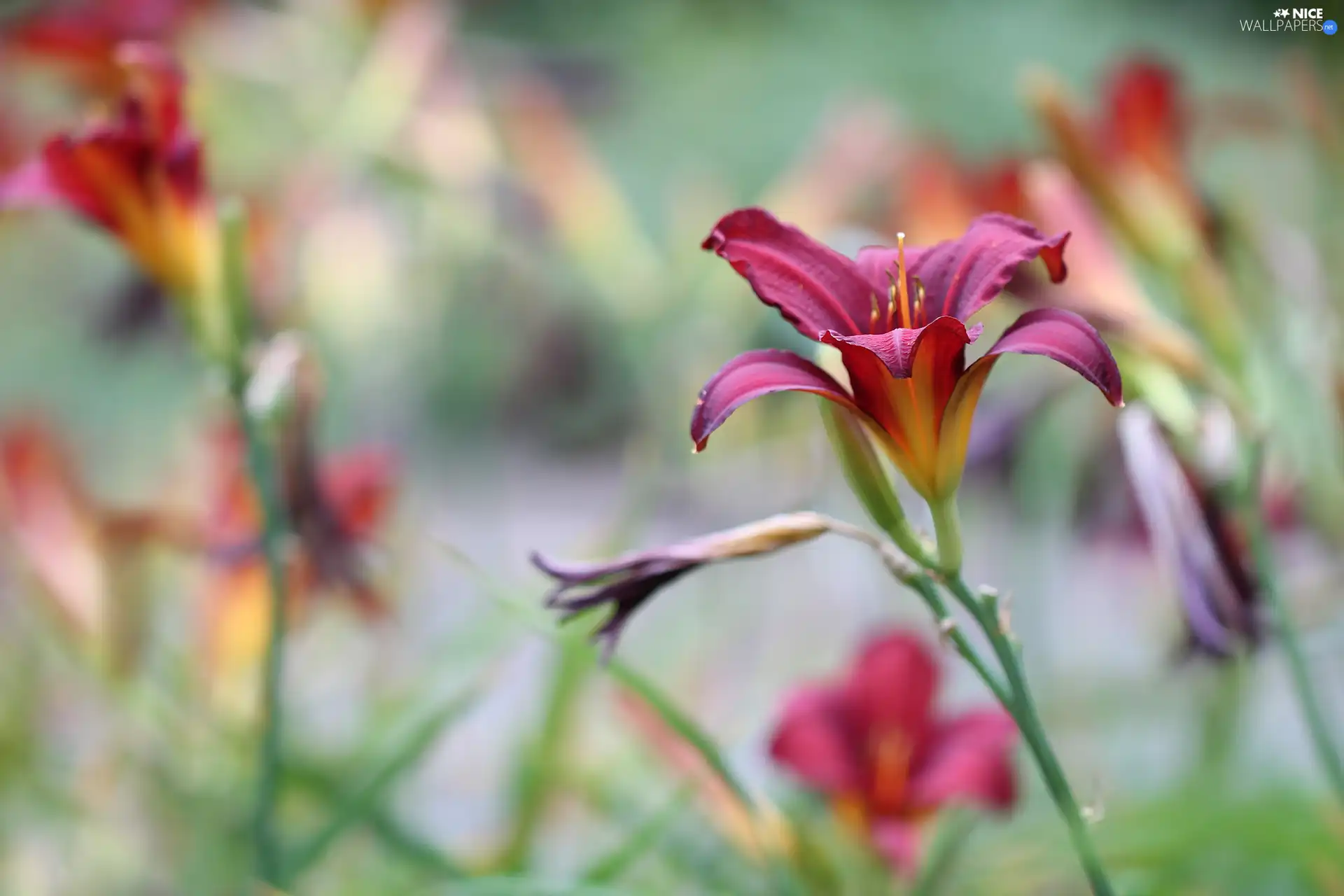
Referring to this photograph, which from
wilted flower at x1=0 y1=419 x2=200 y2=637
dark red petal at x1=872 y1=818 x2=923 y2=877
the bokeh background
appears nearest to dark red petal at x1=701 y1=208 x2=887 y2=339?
the bokeh background

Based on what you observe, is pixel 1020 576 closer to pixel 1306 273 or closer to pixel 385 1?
pixel 1306 273

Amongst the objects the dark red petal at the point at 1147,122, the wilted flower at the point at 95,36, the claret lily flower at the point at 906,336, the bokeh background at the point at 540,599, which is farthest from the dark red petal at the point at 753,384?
the wilted flower at the point at 95,36

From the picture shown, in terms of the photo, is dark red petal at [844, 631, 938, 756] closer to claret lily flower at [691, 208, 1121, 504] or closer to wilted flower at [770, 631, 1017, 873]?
wilted flower at [770, 631, 1017, 873]

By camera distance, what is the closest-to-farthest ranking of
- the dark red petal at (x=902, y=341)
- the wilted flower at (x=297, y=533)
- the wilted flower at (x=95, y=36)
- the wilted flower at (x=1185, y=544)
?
1. the dark red petal at (x=902, y=341)
2. the wilted flower at (x=1185, y=544)
3. the wilted flower at (x=297, y=533)
4. the wilted flower at (x=95, y=36)

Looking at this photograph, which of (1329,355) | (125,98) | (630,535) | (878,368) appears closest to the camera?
(878,368)

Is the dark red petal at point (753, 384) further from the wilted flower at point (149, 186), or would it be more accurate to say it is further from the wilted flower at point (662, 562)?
the wilted flower at point (149, 186)

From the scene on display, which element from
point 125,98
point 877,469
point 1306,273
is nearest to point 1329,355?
point 1306,273
